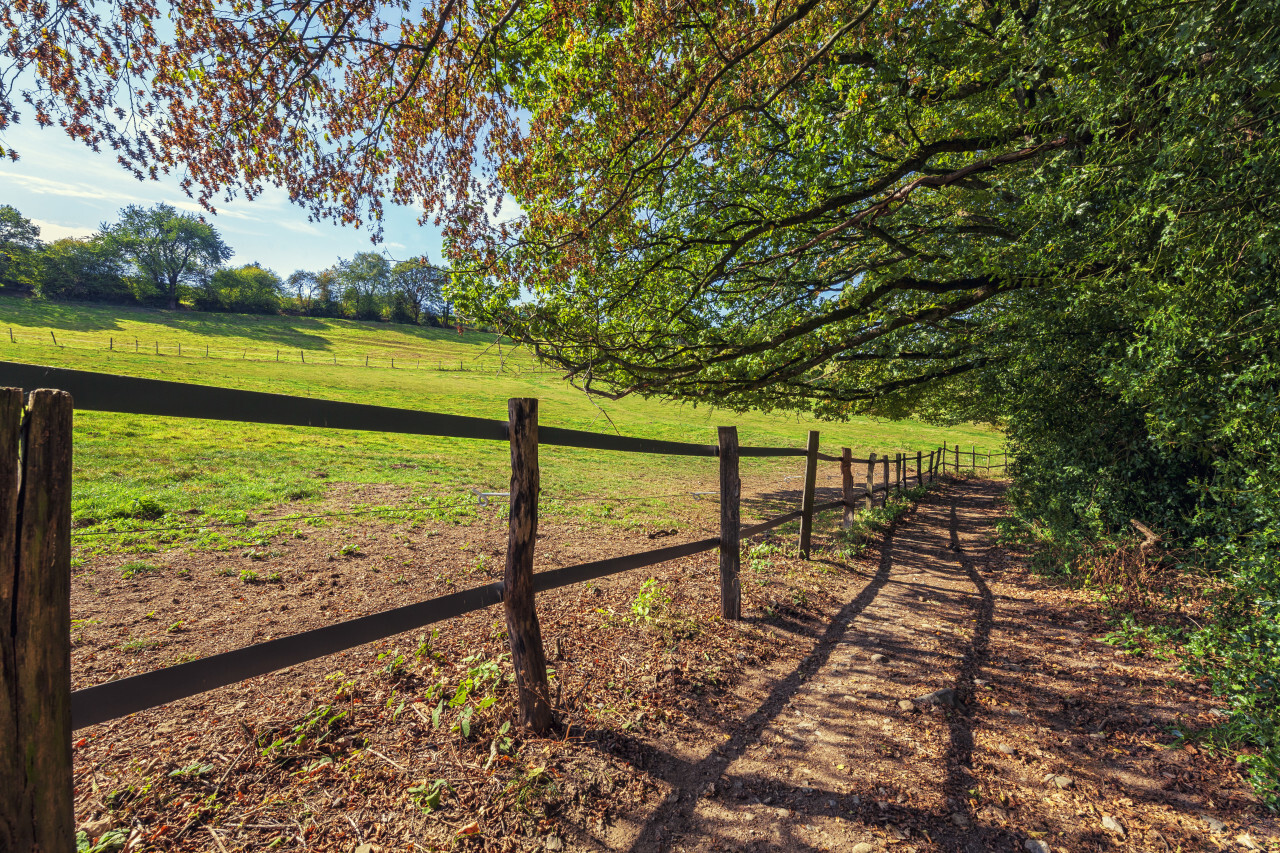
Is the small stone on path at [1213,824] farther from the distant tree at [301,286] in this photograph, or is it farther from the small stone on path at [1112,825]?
the distant tree at [301,286]

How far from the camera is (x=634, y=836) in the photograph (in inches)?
92.2

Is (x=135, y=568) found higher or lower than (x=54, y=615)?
lower

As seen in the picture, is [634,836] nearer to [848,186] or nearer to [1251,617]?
[1251,617]

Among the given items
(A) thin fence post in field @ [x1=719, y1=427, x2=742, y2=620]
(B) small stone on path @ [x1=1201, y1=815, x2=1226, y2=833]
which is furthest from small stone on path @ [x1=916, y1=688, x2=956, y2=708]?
(A) thin fence post in field @ [x1=719, y1=427, x2=742, y2=620]

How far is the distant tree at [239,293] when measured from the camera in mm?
66188

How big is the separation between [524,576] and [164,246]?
3808 inches

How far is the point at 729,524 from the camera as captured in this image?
461cm

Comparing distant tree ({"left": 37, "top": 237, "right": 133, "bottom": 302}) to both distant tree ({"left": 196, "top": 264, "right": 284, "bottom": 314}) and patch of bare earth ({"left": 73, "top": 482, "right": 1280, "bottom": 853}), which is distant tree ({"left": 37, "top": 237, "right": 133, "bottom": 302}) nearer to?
distant tree ({"left": 196, "top": 264, "right": 284, "bottom": 314})

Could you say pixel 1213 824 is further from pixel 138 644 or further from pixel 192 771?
pixel 138 644

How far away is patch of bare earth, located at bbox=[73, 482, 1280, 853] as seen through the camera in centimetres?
228

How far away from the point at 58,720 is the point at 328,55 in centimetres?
455

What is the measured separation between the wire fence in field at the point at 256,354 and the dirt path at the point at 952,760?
27032 mm

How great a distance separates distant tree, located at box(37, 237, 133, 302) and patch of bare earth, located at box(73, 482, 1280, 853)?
8287 cm

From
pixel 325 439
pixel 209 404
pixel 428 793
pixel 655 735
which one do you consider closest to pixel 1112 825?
pixel 655 735
